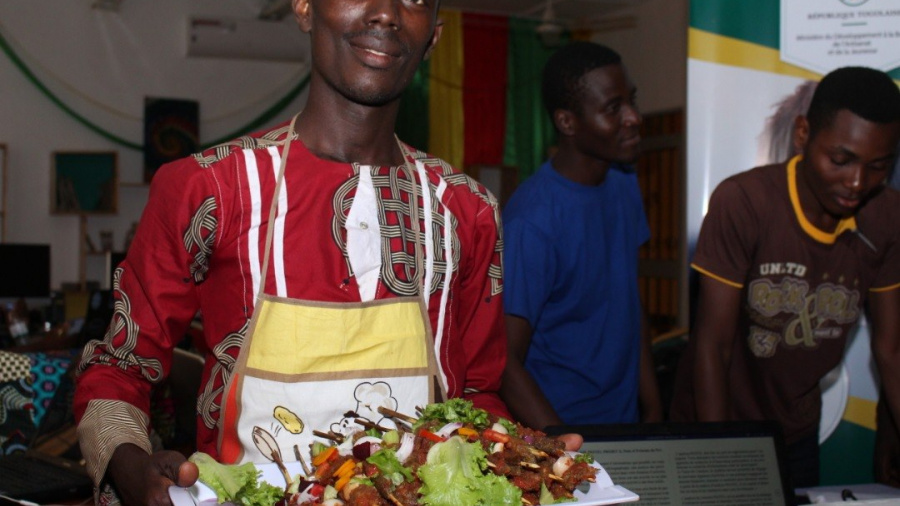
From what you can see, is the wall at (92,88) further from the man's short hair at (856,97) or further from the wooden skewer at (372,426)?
the wooden skewer at (372,426)

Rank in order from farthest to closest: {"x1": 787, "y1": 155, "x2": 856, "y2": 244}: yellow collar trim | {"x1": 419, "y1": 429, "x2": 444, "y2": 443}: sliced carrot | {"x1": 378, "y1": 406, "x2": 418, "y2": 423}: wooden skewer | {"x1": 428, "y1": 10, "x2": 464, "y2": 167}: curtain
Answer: {"x1": 428, "y1": 10, "x2": 464, "y2": 167}: curtain, {"x1": 787, "y1": 155, "x2": 856, "y2": 244}: yellow collar trim, {"x1": 378, "y1": 406, "x2": 418, "y2": 423}: wooden skewer, {"x1": 419, "y1": 429, "x2": 444, "y2": 443}: sliced carrot

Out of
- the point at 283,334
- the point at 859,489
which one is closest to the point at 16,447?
the point at 283,334

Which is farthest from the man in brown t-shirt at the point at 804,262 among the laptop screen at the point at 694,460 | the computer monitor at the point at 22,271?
the computer monitor at the point at 22,271

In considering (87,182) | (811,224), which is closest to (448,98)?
(87,182)

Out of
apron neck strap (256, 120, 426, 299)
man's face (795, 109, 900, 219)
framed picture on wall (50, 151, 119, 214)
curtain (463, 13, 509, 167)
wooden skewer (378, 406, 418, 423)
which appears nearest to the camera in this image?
wooden skewer (378, 406, 418, 423)

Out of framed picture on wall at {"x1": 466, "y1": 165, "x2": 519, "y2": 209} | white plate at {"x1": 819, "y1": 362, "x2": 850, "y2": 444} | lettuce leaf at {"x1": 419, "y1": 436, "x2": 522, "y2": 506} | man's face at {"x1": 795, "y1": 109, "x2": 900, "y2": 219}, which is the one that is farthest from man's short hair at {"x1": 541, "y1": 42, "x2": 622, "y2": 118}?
framed picture on wall at {"x1": 466, "y1": 165, "x2": 519, "y2": 209}

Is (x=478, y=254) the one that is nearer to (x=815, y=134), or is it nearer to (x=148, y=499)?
(x=148, y=499)

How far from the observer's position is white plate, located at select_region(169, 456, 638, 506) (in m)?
1.02

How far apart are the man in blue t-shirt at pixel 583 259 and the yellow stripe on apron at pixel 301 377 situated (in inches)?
31.2

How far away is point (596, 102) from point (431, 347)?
1.38 metres

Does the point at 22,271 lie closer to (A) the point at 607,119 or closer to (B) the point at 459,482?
(A) the point at 607,119

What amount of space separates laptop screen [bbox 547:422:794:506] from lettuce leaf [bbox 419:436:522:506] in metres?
0.46

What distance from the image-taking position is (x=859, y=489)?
2059 millimetres

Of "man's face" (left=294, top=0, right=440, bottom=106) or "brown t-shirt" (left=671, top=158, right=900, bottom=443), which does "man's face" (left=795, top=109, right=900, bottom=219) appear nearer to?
"brown t-shirt" (left=671, top=158, right=900, bottom=443)
